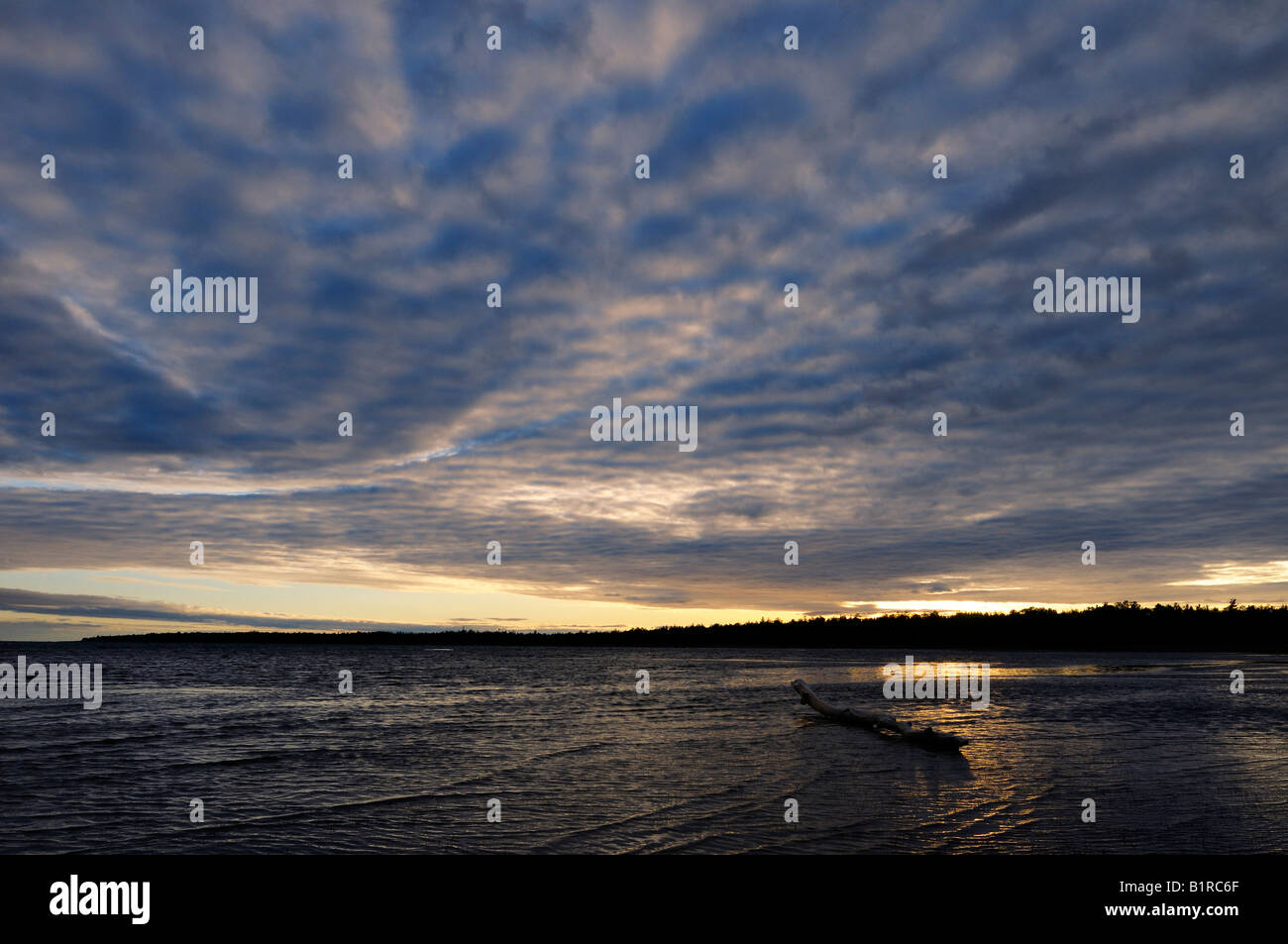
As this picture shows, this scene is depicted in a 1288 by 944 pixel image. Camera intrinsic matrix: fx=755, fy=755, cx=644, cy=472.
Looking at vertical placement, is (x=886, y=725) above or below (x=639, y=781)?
below

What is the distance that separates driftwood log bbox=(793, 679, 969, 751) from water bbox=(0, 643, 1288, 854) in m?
0.66

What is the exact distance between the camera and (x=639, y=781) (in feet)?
63.6

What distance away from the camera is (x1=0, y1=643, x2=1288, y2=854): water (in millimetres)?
13789

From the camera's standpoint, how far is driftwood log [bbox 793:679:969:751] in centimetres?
2377

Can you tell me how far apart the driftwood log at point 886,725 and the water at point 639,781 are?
26.0 inches

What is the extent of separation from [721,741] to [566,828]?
13.2 metres

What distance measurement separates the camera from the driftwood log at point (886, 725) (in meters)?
23.8

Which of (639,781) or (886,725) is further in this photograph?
(886,725)

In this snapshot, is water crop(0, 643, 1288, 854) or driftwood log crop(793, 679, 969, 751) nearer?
water crop(0, 643, 1288, 854)

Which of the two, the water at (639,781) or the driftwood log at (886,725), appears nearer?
the water at (639,781)

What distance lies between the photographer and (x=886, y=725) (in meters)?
28.6

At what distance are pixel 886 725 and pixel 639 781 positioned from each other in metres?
13.2
